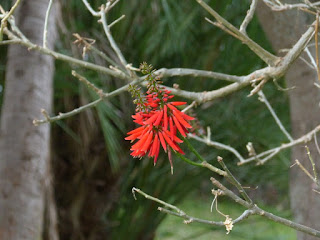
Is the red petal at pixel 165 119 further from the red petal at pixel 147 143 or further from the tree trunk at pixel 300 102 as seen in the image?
the tree trunk at pixel 300 102

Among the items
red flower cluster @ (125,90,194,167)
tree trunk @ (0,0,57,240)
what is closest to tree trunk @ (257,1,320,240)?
tree trunk @ (0,0,57,240)

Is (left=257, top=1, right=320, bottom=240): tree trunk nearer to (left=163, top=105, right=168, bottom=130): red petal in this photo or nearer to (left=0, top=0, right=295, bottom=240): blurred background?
(left=0, top=0, right=295, bottom=240): blurred background

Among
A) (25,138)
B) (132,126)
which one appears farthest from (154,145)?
(132,126)

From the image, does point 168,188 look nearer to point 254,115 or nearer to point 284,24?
point 254,115

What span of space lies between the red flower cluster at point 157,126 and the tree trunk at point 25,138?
1093 millimetres

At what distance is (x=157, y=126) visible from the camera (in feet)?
2.89

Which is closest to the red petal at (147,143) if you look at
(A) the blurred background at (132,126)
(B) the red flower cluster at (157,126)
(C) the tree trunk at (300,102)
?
(B) the red flower cluster at (157,126)

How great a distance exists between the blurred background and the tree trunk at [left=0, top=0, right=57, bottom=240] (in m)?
0.68

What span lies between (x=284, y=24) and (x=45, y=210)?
1126 millimetres

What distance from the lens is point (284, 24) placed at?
186 centimetres

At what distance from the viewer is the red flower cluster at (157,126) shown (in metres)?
0.87

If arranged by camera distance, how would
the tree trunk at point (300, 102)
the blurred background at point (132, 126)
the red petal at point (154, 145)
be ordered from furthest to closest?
the blurred background at point (132, 126) → the tree trunk at point (300, 102) → the red petal at point (154, 145)

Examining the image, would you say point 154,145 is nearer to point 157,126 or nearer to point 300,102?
point 157,126

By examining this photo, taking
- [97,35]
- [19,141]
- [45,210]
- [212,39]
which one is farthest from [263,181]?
[19,141]
